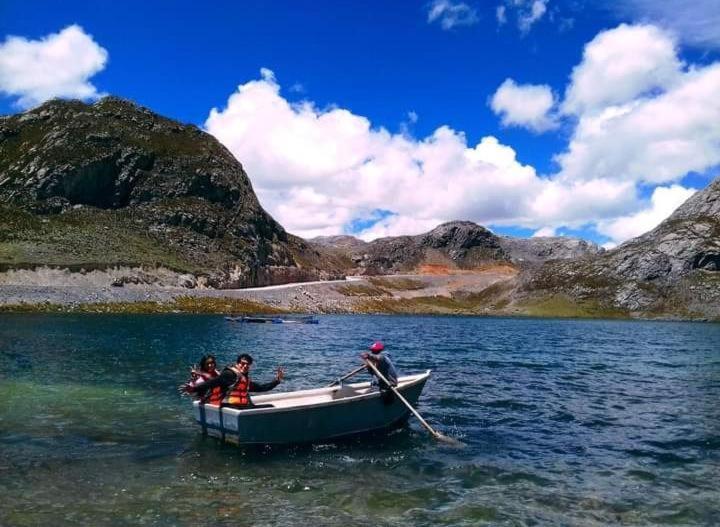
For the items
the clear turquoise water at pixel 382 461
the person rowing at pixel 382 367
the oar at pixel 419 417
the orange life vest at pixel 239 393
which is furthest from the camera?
the person rowing at pixel 382 367

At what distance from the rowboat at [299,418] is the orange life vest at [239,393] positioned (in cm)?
61

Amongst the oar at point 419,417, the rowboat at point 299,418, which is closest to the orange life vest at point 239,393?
the rowboat at point 299,418

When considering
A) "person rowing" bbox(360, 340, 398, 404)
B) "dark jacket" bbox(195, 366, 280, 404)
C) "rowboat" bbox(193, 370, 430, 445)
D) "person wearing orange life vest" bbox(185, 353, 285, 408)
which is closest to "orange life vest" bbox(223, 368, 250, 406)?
"person wearing orange life vest" bbox(185, 353, 285, 408)

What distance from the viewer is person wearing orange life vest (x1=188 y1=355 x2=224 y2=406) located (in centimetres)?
2267

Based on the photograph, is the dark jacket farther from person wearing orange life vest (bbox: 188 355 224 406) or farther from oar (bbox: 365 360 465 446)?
oar (bbox: 365 360 465 446)

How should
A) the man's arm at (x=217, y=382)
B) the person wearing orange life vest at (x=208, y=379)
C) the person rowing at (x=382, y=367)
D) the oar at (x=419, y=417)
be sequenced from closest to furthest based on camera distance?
the man's arm at (x=217, y=382) → the person wearing orange life vest at (x=208, y=379) → the oar at (x=419, y=417) → the person rowing at (x=382, y=367)

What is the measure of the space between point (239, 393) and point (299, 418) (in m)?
2.56

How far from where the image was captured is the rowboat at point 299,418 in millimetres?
21484

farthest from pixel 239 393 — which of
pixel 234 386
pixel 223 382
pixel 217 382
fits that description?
pixel 217 382

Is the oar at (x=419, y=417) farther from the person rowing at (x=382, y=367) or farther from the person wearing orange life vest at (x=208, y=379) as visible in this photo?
the person wearing orange life vest at (x=208, y=379)

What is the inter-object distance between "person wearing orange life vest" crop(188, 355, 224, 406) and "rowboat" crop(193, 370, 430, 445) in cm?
38

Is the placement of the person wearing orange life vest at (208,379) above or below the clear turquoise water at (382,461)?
above

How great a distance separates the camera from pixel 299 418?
72.8 ft

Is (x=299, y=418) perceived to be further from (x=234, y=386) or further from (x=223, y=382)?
(x=223, y=382)
